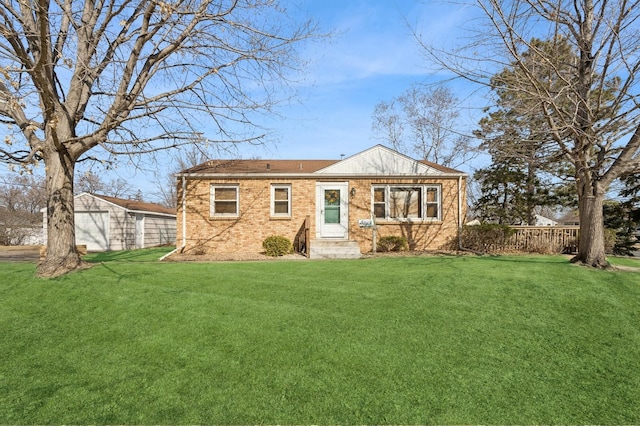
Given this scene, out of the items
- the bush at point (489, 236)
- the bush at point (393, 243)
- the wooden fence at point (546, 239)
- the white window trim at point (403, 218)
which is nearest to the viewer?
the bush at point (489, 236)

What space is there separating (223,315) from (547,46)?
1009cm

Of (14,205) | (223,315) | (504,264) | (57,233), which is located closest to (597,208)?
(504,264)

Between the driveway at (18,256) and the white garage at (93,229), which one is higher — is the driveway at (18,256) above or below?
below

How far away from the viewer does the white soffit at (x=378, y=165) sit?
→ 44.9 ft

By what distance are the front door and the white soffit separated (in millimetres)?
607

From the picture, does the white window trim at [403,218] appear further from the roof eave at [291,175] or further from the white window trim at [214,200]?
the white window trim at [214,200]

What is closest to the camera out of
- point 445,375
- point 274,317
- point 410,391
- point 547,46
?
point 410,391

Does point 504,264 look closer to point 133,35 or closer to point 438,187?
point 438,187

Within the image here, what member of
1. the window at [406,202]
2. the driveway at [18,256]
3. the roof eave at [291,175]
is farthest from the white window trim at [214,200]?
the driveway at [18,256]

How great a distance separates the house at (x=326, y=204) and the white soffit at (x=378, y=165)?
0.13 ft

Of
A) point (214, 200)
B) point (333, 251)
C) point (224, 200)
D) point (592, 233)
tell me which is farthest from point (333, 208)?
point (592, 233)

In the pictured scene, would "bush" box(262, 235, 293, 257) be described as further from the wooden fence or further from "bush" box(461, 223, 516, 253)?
the wooden fence

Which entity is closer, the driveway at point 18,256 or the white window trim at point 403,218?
the driveway at point 18,256

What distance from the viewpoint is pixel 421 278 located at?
7.11 m
